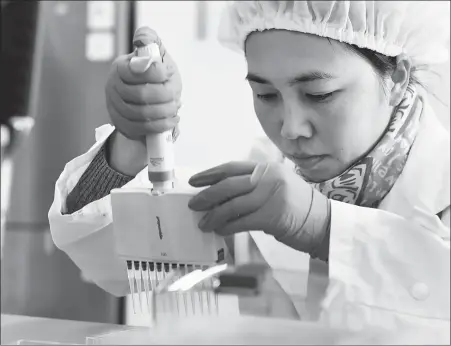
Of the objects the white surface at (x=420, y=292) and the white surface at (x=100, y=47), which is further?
the white surface at (x=100, y=47)

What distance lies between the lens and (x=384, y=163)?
0.70m

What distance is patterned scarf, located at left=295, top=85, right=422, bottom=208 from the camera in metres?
0.69

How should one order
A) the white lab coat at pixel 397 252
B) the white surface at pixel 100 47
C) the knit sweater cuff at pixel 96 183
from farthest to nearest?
the white surface at pixel 100 47 → the knit sweater cuff at pixel 96 183 → the white lab coat at pixel 397 252

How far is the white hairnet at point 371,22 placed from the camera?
2.16 feet

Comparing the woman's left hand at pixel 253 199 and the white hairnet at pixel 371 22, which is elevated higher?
the white hairnet at pixel 371 22

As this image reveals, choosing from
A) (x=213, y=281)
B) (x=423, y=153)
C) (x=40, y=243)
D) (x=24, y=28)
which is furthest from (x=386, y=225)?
(x=24, y=28)

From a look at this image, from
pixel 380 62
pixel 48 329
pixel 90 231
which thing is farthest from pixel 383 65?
pixel 48 329

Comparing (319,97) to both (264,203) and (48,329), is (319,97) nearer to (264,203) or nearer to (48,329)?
(264,203)

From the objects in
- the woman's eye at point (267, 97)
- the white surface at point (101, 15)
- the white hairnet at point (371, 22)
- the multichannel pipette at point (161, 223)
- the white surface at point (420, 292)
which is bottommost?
the white surface at point (420, 292)

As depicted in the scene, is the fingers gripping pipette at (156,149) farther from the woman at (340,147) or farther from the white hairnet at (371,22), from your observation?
the white hairnet at (371,22)

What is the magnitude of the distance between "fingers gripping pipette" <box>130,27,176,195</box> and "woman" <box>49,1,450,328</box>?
1 centimetres

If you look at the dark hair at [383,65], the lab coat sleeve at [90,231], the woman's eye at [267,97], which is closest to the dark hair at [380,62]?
the dark hair at [383,65]

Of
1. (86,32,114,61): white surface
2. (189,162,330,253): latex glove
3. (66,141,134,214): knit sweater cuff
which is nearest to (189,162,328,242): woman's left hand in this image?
(189,162,330,253): latex glove

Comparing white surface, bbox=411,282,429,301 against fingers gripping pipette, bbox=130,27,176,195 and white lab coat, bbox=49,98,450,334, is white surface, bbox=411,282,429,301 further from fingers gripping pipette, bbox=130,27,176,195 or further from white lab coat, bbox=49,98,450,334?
fingers gripping pipette, bbox=130,27,176,195
